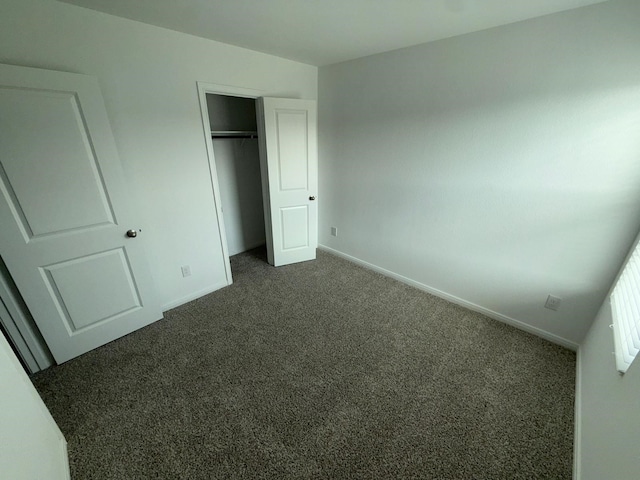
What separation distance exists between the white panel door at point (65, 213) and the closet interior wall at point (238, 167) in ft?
4.24

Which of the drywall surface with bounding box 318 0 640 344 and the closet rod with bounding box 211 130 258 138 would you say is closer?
the drywall surface with bounding box 318 0 640 344

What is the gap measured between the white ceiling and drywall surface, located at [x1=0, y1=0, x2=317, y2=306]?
0.42 ft

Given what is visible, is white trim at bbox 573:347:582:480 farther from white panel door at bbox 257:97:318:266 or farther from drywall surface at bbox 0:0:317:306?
drywall surface at bbox 0:0:317:306

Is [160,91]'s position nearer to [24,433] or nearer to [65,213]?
[65,213]

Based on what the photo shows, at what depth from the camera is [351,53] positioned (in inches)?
95.6

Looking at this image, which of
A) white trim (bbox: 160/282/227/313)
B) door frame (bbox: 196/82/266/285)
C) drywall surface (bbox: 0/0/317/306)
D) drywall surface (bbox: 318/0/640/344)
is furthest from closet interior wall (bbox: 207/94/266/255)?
drywall surface (bbox: 318/0/640/344)

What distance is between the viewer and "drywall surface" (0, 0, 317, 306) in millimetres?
1481

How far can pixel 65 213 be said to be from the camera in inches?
65.4

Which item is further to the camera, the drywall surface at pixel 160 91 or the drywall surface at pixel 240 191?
the drywall surface at pixel 240 191

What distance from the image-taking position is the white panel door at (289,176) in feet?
8.70

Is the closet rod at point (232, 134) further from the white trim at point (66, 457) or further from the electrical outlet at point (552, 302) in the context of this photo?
the electrical outlet at point (552, 302)

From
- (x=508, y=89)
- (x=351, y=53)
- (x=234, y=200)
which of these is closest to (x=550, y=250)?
(x=508, y=89)

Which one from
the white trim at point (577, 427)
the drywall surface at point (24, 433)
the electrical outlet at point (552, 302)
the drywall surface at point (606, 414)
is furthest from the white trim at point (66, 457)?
the electrical outlet at point (552, 302)

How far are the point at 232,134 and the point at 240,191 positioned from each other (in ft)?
2.42
